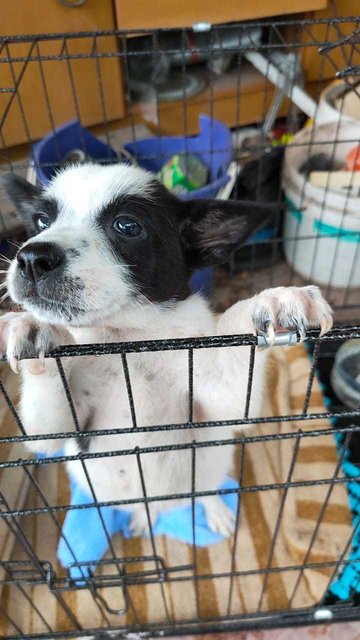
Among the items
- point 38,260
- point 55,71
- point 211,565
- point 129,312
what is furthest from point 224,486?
point 55,71

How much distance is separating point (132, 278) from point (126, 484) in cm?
56

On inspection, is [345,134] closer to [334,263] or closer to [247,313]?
[334,263]

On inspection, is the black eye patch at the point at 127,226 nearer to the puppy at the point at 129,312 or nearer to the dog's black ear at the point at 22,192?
the puppy at the point at 129,312

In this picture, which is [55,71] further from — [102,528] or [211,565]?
[211,565]

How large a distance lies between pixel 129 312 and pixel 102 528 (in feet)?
2.34

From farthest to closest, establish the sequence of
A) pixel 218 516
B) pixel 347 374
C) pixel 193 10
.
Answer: pixel 193 10, pixel 347 374, pixel 218 516

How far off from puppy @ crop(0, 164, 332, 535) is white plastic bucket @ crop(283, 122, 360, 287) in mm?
1004

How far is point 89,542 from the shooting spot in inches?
58.3

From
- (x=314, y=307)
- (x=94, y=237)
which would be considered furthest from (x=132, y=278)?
(x=314, y=307)

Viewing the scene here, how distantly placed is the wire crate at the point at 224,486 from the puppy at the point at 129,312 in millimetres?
40

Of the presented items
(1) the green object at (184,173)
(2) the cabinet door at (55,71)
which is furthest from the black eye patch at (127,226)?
(2) the cabinet door at (55,71)

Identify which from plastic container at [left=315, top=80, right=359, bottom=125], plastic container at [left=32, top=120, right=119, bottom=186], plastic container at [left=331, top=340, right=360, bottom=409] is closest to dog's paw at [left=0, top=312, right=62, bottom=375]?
plastic container at [left=32, top=120, right=119, bottom=186]

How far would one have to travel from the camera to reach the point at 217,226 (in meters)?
1.11

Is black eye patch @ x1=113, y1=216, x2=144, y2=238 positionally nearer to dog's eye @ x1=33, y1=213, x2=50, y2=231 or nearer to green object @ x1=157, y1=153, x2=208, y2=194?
dog's eye @ x1=33, y1=213, x2=50, y2=231
